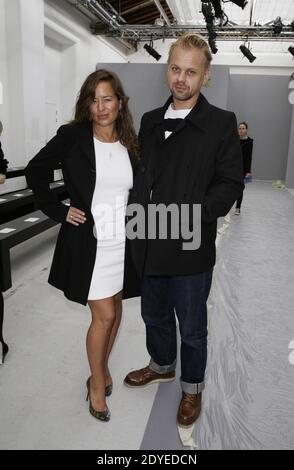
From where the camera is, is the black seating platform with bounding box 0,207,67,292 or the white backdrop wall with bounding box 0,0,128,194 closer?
the black seating platform with bounding box 0,207,67,292

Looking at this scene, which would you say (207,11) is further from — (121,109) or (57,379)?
(57,379)

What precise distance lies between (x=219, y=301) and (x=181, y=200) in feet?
5.71

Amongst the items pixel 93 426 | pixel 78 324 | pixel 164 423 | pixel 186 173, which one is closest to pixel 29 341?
pixel 78 324

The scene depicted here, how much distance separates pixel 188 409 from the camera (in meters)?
1.70

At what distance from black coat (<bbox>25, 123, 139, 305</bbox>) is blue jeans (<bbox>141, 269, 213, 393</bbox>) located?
16cm

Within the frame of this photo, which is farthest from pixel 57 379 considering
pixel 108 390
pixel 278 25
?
pixel 278 25

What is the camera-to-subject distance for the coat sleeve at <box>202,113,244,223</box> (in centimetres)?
140

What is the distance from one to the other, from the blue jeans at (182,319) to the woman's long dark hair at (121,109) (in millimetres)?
533

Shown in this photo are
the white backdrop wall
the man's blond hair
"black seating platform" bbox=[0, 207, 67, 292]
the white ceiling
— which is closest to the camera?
the man's blond hair

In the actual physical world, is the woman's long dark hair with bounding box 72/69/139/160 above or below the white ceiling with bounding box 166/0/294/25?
below

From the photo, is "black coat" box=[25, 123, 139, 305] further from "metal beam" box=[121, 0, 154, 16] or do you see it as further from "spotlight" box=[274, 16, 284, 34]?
"metal beam" box=[121, 0, 154, 16]

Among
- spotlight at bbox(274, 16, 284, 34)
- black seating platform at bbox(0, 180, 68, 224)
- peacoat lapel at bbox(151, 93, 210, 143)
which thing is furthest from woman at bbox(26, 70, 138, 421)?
spotlight at bbox(274, 16, 284, 34)

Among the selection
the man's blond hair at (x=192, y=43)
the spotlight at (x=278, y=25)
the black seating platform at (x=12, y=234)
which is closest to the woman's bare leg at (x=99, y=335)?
the man's blond hair at (x=192, y=43)

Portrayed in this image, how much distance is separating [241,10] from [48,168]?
9.49 metres
